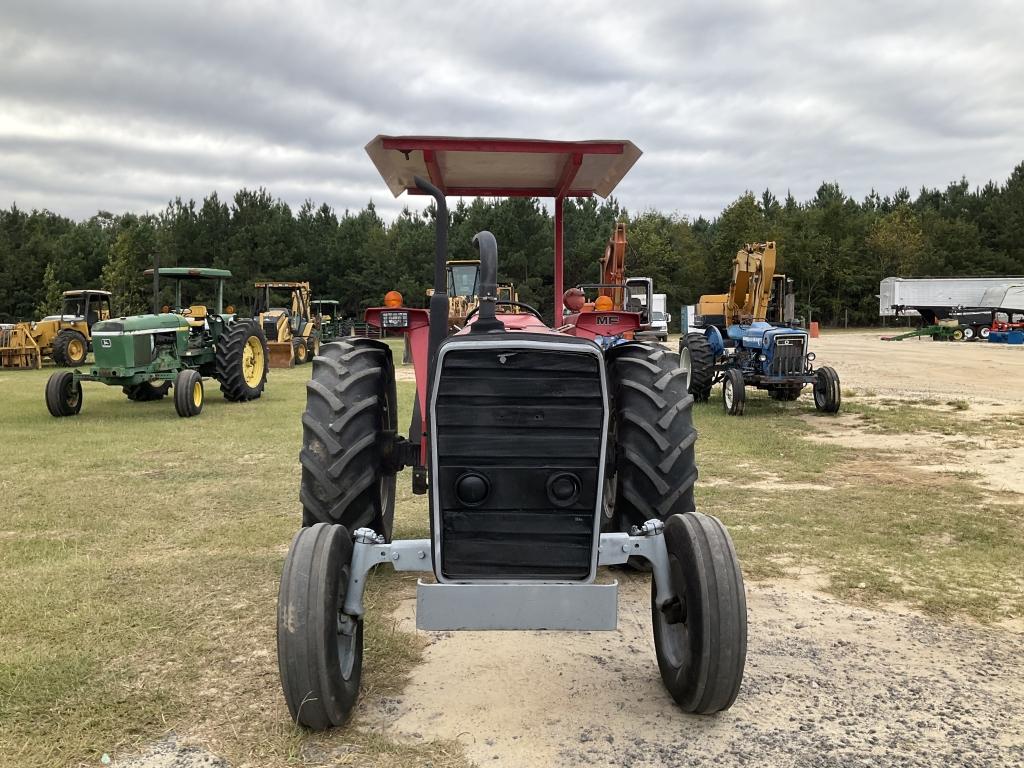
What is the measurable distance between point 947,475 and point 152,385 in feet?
37.7

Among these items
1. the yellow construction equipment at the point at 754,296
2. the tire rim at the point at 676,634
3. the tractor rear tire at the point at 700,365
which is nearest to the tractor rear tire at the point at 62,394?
the tractor rear tire at the point at 700,365

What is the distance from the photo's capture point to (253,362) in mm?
13336

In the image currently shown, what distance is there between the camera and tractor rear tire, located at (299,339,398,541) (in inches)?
146

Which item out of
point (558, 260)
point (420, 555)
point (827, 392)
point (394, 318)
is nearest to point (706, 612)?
point (420, 555)

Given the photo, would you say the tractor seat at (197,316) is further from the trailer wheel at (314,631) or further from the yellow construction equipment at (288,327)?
the trailer wheel at (314,631)

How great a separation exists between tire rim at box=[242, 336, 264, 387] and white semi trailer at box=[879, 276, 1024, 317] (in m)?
33.7

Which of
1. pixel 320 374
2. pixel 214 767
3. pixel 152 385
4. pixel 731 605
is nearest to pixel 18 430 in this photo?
pixel 152 385

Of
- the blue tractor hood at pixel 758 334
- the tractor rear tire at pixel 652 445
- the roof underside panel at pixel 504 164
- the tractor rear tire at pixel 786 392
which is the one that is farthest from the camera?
the tractor rear tire at pixel 786 392

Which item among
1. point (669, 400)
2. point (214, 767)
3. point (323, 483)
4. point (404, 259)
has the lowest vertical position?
point (214, 767)

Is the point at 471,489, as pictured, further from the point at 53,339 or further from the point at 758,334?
the point at 53,339

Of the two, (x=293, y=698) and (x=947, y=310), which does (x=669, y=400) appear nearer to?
(x=293, y=698)

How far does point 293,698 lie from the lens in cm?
263

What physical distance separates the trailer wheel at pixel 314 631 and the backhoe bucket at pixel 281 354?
19768 mm

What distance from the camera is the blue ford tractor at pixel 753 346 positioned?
11461mm
